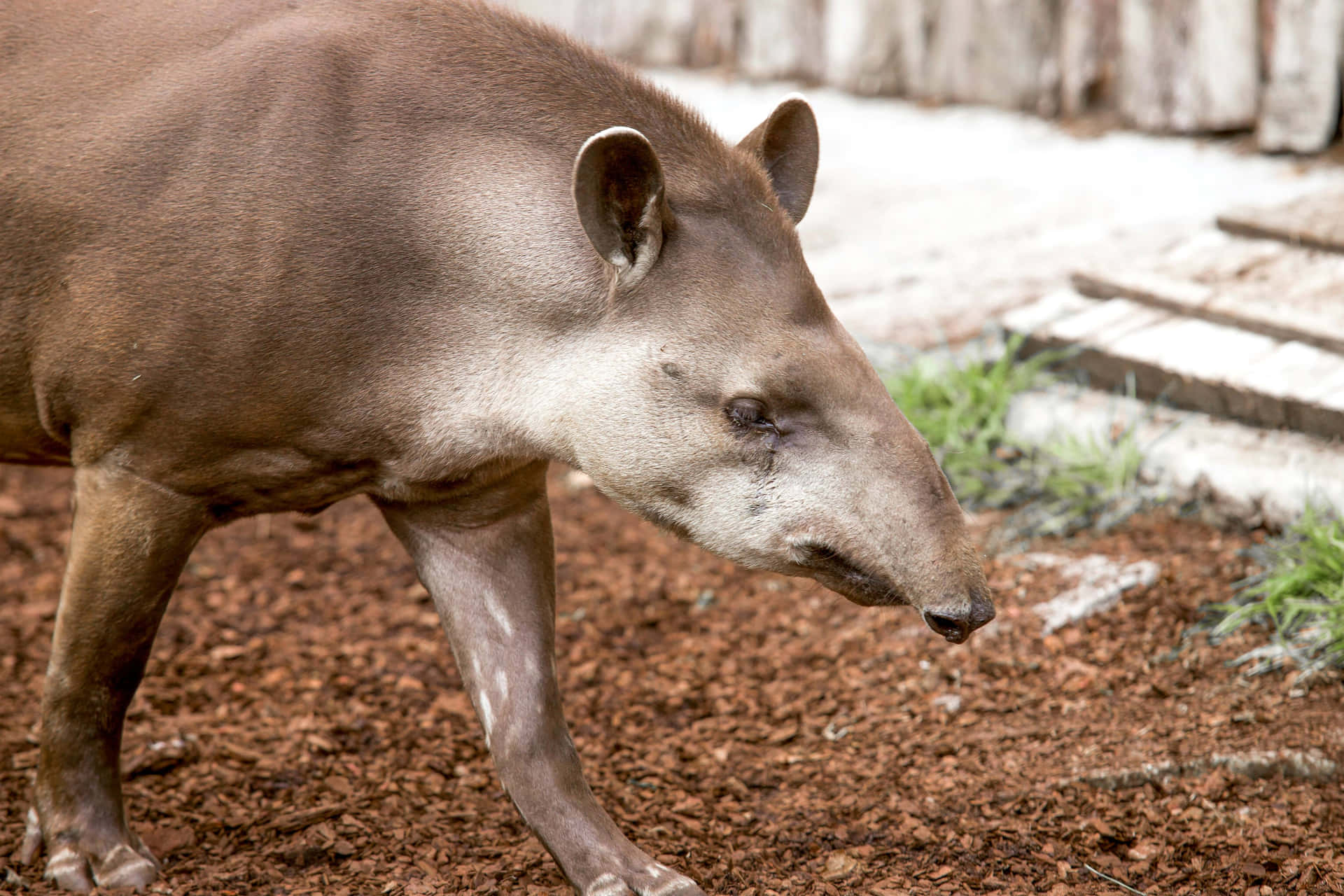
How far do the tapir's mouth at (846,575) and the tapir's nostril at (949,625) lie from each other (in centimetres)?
7

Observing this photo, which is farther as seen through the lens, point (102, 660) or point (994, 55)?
point (994, 55)

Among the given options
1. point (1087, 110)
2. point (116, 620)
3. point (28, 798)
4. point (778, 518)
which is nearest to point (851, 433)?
point (778, 518)

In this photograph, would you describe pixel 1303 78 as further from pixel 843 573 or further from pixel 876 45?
pixel 843 573

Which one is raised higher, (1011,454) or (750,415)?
(750,415)

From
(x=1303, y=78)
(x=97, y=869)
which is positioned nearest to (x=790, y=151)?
(x=97, y=869)

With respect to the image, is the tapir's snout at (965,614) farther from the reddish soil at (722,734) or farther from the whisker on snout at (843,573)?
the reddish soil at (722,734)

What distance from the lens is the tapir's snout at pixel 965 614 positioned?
2.87 m

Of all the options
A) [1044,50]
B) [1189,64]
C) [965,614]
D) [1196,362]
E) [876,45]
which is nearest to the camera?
[965,614]

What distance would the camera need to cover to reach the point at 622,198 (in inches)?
116

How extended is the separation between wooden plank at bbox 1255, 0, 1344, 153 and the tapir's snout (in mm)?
5071

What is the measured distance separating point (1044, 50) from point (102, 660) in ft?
21.4

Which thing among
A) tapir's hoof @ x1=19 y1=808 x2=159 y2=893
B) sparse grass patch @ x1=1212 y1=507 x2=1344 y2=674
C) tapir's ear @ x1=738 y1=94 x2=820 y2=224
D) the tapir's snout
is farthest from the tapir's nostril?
tapir's hoof @ x1=19 y1=808 x2=159 y2=893

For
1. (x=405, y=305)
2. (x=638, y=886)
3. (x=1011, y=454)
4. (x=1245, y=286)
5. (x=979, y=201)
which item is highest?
(x=405, y=305)

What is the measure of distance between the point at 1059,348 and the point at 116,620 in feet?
12.2
